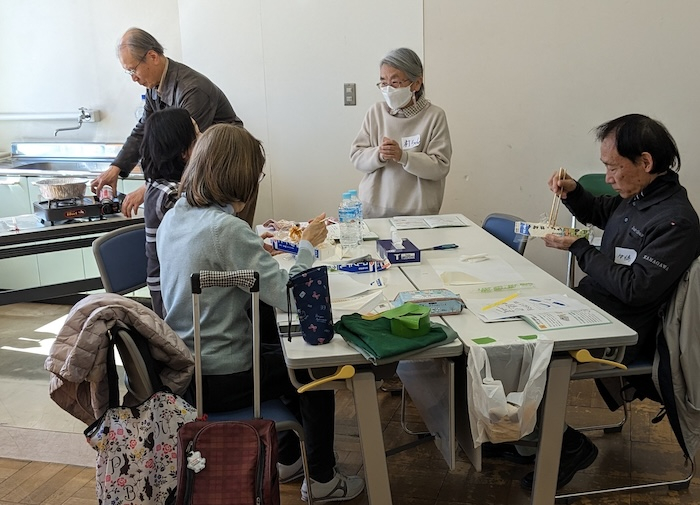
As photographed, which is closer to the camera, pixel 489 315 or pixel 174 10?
pixel 489 315

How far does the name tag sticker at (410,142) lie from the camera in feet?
10.9

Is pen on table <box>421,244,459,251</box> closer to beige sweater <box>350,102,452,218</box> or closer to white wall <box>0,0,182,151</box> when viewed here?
beige sweater <box>350,102,452,218</box>

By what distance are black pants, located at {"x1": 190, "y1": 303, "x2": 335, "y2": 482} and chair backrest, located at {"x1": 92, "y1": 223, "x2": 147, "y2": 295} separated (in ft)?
1.85

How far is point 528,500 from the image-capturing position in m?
2.43

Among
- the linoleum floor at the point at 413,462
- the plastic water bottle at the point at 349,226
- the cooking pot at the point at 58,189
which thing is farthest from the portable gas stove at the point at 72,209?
the plastic water bottle at the point at 349,226

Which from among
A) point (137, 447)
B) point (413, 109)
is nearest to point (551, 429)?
point (137, 447)

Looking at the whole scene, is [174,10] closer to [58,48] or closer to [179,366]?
[58,48]

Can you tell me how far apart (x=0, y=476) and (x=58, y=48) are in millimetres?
3021

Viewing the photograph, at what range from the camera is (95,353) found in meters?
1.79

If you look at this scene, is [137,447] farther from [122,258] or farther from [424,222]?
[424,222]

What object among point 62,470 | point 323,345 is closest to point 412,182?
point 323,345

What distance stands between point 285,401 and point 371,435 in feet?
1.62

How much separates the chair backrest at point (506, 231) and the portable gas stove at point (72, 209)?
1.75 metres

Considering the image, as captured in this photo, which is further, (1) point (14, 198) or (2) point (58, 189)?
(1) point (14, 198)
